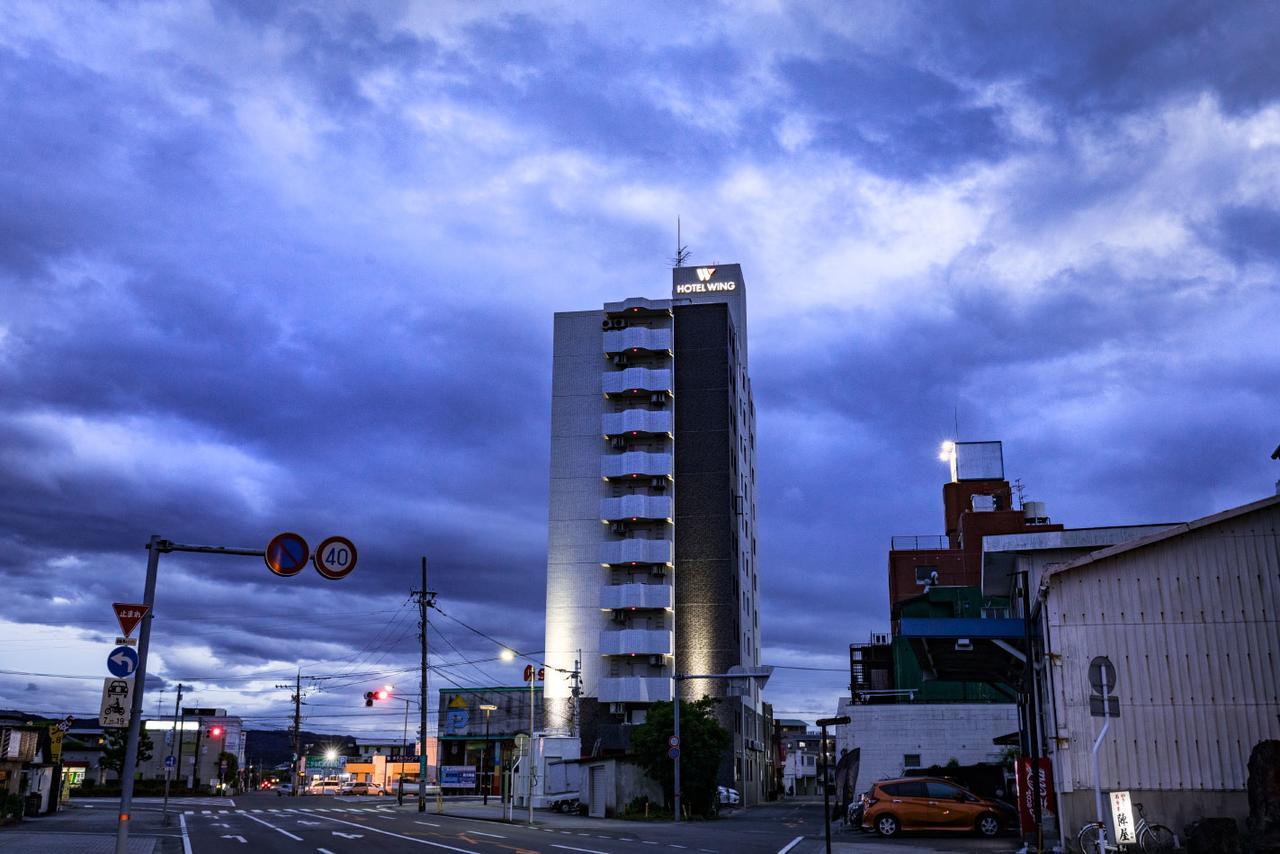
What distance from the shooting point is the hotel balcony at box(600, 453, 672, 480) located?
7788cm

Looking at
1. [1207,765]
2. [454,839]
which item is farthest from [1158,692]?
[454,839]

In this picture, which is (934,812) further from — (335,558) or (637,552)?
(637,552)

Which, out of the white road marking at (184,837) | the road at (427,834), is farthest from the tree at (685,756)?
the white road marking at (184,837)

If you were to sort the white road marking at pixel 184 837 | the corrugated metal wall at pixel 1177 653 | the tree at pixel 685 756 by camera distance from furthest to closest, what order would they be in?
the tree at pixel 685 756, the white road marking at pixel 184 837, the corrugated metal wall at pixel 1177 653

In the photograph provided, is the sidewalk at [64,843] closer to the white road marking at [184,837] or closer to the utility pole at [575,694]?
the white road marking at [184,837]

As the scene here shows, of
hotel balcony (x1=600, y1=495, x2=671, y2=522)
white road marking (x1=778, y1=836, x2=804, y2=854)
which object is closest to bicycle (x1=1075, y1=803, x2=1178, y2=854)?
white road marking (x1=778, y1=836, x2=804, y2=854)

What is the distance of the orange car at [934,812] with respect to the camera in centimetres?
3005

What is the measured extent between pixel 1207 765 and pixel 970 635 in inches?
258

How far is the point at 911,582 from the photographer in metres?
81.9

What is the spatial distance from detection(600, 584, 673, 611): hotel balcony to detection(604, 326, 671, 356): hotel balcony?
18.2 meters

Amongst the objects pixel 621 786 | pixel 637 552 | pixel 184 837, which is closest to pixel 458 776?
pixel 637 552

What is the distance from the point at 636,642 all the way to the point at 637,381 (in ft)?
64.5

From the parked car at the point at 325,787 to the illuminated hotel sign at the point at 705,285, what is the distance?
5865 centimetres

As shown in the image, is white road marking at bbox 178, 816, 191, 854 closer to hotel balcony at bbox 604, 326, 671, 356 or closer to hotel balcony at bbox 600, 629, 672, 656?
hotel balcony at bbox 600, 629, 672, 656
